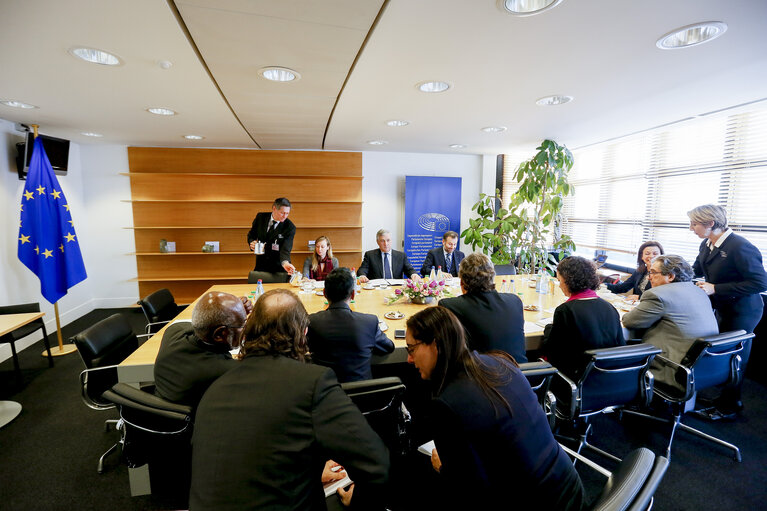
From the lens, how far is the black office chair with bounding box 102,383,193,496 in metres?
1.36

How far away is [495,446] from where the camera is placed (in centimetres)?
104

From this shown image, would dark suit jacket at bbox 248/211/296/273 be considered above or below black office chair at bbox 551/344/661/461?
above

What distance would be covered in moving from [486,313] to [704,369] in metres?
1.54

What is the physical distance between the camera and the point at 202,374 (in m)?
1.42

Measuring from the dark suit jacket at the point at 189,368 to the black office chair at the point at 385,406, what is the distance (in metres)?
0.55

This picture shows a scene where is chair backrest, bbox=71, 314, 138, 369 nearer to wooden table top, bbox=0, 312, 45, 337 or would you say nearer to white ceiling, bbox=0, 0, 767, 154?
wooden table top, bbox=0, 312, 45, 337

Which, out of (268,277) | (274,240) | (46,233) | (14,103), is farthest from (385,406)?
(46,233)

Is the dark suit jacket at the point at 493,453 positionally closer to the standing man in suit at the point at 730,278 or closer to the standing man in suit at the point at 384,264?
the standing man in suit at the point at 730,278

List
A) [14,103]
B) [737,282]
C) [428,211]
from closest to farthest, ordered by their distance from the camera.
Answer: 1. [737,282]
2. [14,103]
3. [428,211]

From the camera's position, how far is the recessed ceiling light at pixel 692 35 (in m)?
1.90

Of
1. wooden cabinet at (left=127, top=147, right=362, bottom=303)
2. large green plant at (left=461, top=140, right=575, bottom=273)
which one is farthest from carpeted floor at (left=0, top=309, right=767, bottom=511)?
wooden cabinet at (left=127, top=147, right=362, bottom=303)

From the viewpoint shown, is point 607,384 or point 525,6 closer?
point 525,6

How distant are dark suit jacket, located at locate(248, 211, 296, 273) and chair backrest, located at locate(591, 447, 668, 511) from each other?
411 cm

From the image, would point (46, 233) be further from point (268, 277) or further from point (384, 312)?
point (384, 312)
